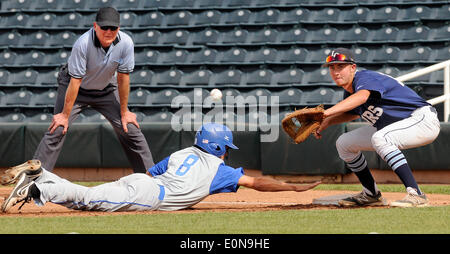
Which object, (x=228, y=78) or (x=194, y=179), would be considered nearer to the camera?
(x=194, y=179)

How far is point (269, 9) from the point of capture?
42.9 ft

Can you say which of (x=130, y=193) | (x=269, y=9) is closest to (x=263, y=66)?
(x=269, y=9)

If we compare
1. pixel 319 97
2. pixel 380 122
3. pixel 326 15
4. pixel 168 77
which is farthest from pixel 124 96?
pixel 326 15

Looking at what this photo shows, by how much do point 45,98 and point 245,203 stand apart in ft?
20.9

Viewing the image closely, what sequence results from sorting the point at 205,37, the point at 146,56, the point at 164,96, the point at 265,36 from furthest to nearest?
the point at 205,37 → the point at 146,56 → the point at 265,36 → the point at 164,96

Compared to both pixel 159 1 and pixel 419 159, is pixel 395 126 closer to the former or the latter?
pixel 419 159

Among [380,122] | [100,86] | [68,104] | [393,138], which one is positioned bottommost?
[393,138]

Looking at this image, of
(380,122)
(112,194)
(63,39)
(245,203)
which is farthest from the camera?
(63,39)

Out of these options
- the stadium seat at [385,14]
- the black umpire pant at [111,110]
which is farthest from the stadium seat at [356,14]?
the black umpire pant at [111,110]

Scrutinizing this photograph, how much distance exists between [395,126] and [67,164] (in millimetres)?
5447

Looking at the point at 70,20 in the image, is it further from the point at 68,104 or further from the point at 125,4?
the point at 68,104

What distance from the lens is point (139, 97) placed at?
39.3ft

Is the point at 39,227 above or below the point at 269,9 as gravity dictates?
below

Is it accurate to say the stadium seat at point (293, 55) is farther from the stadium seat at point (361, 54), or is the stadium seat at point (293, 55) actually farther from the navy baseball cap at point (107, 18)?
the navy baseball cap at point (107, 18)
